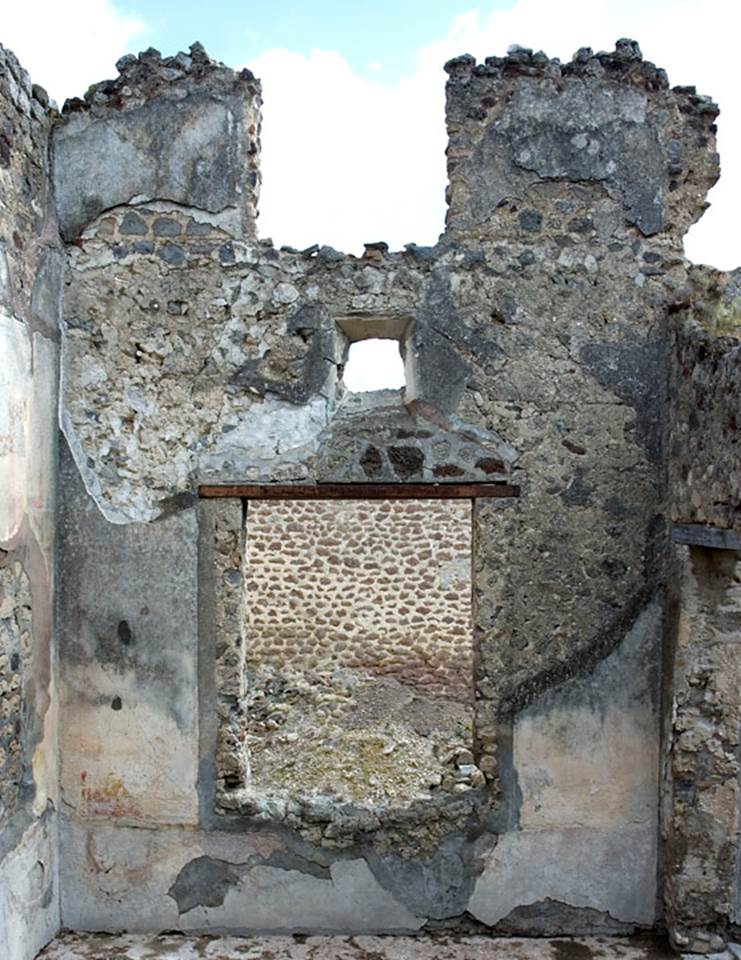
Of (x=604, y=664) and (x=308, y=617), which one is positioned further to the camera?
(x=308, y=617)

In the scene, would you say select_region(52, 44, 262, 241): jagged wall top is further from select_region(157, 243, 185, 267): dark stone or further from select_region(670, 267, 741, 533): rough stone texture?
select_region(670, 267, 741, 533): rough stone texture

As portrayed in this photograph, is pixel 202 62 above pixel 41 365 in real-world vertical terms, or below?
above

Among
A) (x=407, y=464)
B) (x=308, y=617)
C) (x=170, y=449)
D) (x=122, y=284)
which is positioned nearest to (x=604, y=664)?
(x=407, y=464)

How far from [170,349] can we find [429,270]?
4.77ft

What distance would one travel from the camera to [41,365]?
4430 mm

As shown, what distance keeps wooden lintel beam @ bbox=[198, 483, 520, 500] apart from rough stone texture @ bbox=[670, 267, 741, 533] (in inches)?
34.2

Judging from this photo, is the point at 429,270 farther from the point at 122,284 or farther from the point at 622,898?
the point at 622,898

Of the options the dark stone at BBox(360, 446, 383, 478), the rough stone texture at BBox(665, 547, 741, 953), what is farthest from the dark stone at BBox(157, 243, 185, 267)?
the rough stone texture at BBox(665, 547, 741, 953)

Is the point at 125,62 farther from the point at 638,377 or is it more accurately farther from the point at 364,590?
the point at 364,590

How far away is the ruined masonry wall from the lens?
8703 mm

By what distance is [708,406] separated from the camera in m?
4.08

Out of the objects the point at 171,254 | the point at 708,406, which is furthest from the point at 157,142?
the point at 708,406

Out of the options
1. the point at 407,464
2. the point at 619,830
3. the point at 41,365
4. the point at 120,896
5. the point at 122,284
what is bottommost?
the point at 120,896

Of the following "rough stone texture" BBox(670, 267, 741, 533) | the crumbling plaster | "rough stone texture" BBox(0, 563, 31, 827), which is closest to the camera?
"rough stone texture" BBox(670, 267, 741, 533)
